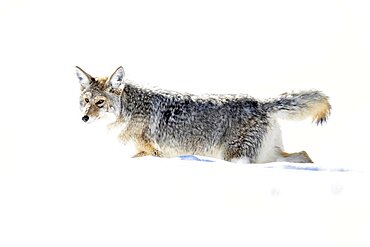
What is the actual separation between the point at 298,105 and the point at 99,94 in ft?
2.30

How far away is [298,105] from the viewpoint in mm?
2518

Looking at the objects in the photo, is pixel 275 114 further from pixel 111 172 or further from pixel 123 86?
pixel 111 172

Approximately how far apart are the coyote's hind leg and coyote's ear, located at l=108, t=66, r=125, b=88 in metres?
0.62

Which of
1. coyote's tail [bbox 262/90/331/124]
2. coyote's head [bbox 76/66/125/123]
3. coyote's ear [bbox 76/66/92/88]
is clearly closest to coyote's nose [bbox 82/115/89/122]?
coyote's head [bbox 76/66/125/123]

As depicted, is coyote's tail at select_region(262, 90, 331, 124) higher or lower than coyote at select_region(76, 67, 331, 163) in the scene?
higher

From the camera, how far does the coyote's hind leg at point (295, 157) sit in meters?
2.49

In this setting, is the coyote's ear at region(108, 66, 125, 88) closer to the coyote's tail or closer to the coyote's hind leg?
the coyote's tail

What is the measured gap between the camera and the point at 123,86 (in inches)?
98.8

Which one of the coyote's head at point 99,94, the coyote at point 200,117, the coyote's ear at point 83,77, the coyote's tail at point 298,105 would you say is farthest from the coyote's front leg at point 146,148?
the coyote's tail at point 298,105

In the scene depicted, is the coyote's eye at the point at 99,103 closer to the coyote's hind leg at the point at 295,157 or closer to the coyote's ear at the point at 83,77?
the coyote's ear at the point at 83,77

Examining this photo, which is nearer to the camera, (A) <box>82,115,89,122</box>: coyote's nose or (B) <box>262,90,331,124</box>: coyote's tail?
(A) <box>82,115,89,122</box>: coyote's nose

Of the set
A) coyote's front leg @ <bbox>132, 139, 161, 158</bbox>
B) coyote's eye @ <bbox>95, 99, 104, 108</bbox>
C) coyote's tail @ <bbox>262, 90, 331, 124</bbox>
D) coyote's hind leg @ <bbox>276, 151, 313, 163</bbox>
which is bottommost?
coyote's front leg @ <bbox>132, 139, 161, 158</bbox>

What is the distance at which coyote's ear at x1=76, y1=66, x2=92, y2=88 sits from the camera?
244 cm

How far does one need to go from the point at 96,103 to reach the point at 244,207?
2.32ft
